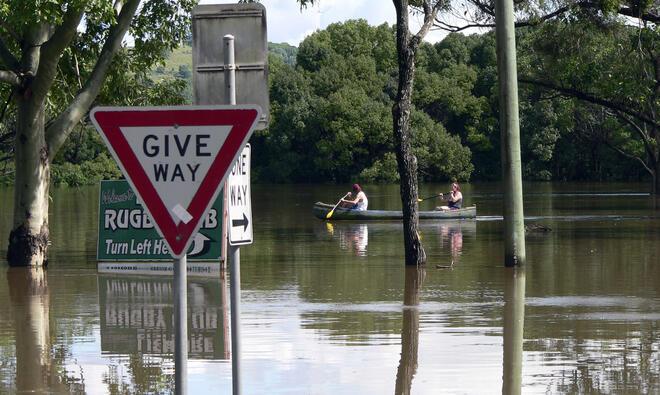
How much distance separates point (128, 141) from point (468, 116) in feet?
322

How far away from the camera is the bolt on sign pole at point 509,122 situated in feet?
58.3

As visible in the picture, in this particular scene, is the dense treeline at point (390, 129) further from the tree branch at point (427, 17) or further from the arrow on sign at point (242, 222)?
the arrow on sign at point (242, 222)

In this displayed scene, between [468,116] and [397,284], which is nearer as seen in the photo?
[397,284]

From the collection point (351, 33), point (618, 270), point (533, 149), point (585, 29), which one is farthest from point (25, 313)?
point (351, 33)

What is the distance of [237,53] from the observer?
6520 millimetres

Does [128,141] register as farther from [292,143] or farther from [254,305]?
[292,143]

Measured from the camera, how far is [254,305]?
1434 cm

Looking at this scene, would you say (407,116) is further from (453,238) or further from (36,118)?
(453,238)

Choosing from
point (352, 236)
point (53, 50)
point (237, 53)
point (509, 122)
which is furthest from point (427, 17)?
point (237, 53)

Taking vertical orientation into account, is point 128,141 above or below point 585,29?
below

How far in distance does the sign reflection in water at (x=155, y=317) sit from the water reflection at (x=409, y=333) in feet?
6.04

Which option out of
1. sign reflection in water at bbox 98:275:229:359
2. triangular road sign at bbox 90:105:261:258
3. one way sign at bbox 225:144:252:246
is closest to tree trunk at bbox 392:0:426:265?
sign reflection in water at bbox 98:275:229:359

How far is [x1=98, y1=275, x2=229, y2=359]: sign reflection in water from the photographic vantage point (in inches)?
423

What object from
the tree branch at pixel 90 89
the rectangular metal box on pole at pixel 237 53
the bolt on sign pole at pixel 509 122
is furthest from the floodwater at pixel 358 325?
the rectangular metal box on pole at pixel 237 53
